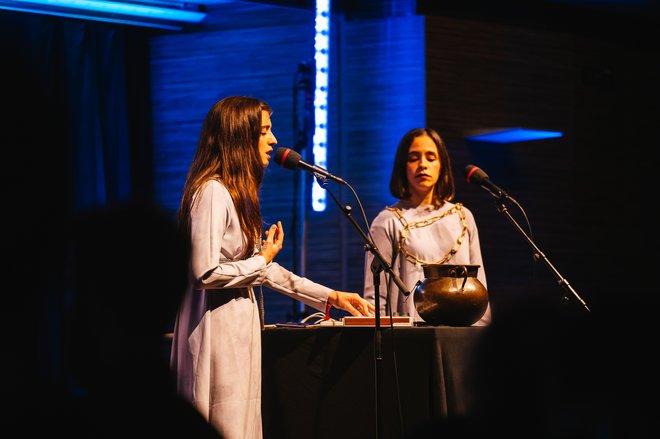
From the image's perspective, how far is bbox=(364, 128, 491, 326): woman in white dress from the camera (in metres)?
4.04

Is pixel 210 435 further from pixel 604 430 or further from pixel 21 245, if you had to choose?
pixel 604 430

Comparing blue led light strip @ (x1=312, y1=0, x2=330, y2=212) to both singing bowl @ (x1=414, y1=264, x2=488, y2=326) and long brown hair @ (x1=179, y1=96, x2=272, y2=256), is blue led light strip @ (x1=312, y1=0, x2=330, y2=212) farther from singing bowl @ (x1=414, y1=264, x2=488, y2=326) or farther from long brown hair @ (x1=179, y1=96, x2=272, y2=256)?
singing bowl @ (x1=414, y1=264, x2=488, y2=326)

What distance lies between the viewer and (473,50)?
5.44 metres

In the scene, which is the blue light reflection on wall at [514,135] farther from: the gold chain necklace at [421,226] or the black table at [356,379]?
the black table at [356,379]

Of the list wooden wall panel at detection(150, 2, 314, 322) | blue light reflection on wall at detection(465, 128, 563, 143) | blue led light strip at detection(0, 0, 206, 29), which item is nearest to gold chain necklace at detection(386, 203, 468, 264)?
blue light reflection on wall at detection(465, 128, 563, 143)

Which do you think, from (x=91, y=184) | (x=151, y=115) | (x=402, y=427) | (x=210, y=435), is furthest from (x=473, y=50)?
(x=210, y=435)

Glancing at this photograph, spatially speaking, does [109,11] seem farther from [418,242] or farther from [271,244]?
[271,244]

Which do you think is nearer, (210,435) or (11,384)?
(11,384)

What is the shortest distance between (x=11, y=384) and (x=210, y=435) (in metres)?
0.26

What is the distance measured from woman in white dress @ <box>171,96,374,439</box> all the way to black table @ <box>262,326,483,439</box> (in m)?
0.12

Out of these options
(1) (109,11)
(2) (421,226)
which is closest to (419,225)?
(2) (421,226)

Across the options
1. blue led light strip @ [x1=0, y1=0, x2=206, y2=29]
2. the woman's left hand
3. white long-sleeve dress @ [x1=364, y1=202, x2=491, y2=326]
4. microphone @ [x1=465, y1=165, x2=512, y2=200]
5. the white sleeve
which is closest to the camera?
the white sleeve

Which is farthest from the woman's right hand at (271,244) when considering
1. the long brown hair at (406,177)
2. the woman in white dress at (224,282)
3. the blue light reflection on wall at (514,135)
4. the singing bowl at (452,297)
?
the blue light reflection on wall at (514,135)

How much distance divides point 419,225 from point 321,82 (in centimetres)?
155
